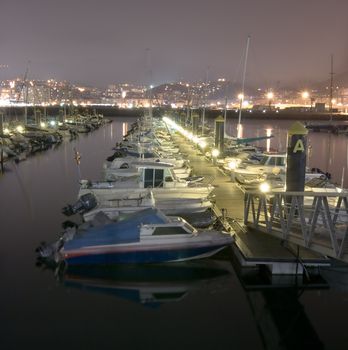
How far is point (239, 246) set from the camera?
15062 millimetres

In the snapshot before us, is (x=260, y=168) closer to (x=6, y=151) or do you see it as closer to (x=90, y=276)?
(x=90, y=276)

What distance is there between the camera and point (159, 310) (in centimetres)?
1344

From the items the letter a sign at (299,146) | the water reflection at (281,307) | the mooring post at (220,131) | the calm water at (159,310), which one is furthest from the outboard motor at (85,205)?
the mooring post at (220,131)

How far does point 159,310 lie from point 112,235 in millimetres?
2824

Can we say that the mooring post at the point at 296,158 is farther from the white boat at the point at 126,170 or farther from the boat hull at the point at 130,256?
the white boat at the point at 126,170

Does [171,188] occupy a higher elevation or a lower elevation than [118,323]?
higher

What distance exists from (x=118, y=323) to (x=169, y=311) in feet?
4.95

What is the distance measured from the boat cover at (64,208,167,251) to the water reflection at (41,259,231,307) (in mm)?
803

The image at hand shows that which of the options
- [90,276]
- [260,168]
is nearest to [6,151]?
[260,168]

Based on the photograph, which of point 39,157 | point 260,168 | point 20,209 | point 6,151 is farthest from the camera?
point 39,157

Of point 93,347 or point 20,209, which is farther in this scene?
point 20,209

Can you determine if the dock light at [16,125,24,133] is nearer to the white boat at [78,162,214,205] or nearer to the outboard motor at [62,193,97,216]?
the white boat at [78,162,214,205]

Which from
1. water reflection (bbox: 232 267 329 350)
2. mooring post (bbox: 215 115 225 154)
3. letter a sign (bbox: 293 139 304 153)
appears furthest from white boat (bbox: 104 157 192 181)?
mooring post (bbox: 215 115 225 154)

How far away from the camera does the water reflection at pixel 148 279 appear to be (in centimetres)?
1423
